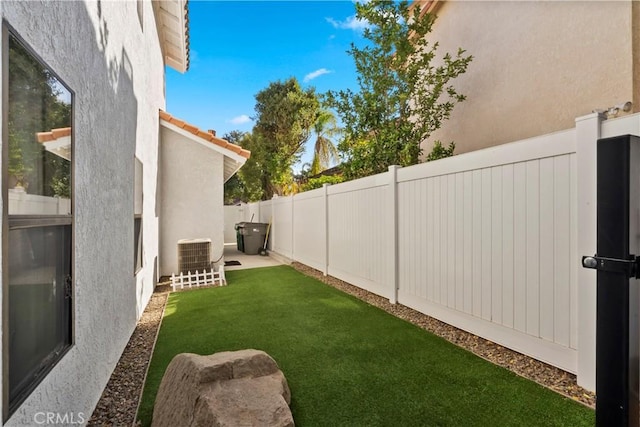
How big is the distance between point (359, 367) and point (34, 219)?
2911mm

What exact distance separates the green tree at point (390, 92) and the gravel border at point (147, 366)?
325cm

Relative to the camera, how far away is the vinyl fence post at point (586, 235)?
104 inches

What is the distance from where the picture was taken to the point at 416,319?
468 cm

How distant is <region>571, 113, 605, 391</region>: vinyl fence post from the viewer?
104 inches

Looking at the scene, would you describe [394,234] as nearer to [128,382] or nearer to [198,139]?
[128,382]

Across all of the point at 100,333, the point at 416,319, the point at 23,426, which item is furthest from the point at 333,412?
the point at 416,319

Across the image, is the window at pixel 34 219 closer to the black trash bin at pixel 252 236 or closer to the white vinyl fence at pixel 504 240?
the white vinyl fence at pixel 504 240

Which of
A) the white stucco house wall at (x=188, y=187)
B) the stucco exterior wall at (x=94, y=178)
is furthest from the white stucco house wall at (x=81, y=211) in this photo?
the white stucco house wall at (x=188, y=187)

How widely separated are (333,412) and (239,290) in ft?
15.2

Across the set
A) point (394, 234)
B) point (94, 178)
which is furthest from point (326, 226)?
point (94, 178)

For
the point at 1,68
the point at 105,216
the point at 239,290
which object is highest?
the point at 1,68

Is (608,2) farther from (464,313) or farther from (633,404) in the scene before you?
(633,404)

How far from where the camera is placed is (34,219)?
1.71 metres

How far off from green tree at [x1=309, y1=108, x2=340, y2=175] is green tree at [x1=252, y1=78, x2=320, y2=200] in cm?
67
